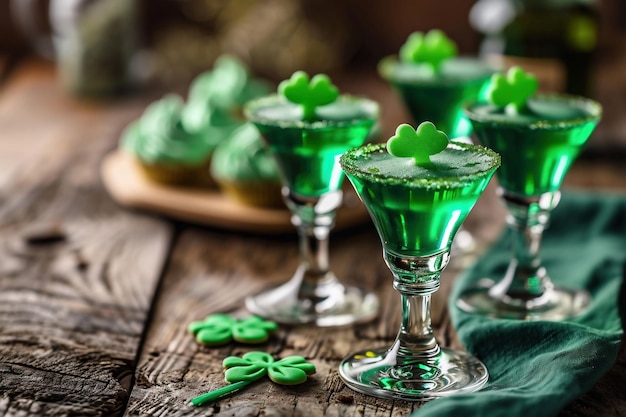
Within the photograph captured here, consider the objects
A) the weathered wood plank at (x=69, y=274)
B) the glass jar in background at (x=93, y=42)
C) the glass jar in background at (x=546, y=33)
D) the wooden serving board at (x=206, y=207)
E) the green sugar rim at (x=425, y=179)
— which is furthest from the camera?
the glass jar in background at (x=93, y=42)

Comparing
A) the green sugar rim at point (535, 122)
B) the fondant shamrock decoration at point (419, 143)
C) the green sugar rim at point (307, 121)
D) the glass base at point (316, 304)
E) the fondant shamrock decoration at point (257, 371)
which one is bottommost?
the glass base at point (316, 304)

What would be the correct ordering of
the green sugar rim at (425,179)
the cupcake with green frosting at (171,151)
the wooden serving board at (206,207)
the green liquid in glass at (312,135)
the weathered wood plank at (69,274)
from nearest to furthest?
the green sugar rim at (425,179) < the weathered wood plank at (69,274) < the green liquid in glass at (312,135) < the wooden serving board at (206,207) < the cupcake with green frosting at (171,151)

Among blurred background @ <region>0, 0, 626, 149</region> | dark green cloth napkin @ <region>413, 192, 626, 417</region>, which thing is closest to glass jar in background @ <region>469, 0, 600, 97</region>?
blurred background @ <region>0, 0, 626, 149</region>

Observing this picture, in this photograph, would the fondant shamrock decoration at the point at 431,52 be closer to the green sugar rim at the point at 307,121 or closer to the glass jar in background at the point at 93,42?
the green sugar rim at the point at 307,121

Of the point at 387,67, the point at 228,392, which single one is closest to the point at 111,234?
the point at 387,67

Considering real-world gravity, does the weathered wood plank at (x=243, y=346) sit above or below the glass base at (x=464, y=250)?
above

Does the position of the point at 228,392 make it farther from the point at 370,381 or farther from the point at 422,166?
the point at 422,166

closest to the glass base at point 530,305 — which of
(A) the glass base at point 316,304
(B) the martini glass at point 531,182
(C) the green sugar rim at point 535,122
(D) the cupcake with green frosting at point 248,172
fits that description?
(B) the martini glass at point 531,182
